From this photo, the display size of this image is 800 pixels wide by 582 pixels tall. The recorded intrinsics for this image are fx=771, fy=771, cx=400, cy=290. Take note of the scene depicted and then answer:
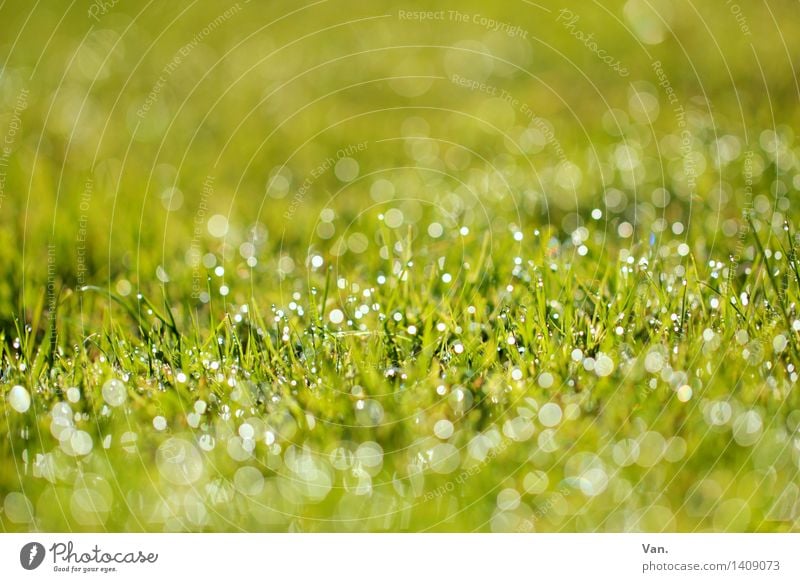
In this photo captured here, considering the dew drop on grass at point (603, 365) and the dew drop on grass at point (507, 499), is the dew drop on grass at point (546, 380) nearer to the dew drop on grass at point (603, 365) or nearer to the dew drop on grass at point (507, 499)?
the dew drop on grass at point (603, 365)

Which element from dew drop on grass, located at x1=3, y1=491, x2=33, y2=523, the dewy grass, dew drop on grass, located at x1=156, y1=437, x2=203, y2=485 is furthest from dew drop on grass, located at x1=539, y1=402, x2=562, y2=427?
dew drop on grass, located at x1=3, y1=491, x2=33, y2=523

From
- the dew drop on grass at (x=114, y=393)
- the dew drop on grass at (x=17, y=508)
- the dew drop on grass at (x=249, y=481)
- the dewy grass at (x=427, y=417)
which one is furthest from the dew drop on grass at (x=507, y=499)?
the dew drop on grass at (x=17, y=508)

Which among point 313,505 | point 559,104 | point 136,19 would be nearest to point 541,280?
point 313,505

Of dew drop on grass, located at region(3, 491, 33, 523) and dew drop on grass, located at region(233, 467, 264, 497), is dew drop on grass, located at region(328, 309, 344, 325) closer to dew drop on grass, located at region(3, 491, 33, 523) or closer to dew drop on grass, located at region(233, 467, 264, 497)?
dew drop on grass, located at region(233, 467, 264, 497)
